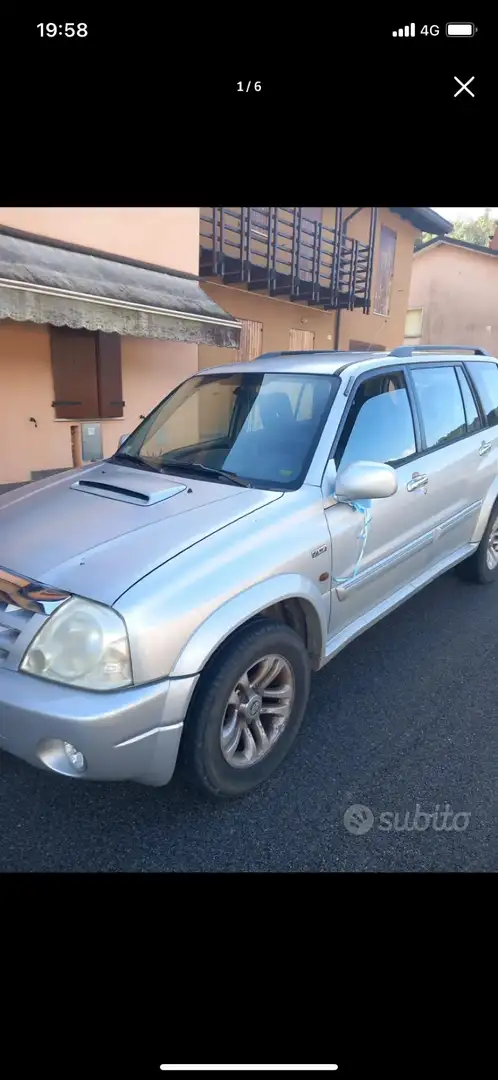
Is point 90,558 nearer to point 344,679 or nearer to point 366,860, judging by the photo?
point 366,860

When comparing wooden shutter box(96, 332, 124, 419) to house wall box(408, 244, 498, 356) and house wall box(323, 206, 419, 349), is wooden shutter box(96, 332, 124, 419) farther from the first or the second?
house wall box(408, 244, 498, 356)

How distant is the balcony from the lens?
9906 millimetres

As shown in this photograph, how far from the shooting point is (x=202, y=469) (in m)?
2.94

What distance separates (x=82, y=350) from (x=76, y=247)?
4.23 feet

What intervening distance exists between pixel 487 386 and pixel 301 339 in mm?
9541

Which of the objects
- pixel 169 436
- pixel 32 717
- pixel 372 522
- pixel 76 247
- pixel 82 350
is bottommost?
pixel 32 717

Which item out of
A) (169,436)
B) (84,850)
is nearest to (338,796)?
(84,850)

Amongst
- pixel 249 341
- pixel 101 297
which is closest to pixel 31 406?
pixel 101 297

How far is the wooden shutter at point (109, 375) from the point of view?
27.2 ft

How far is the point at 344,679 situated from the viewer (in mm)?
3318
